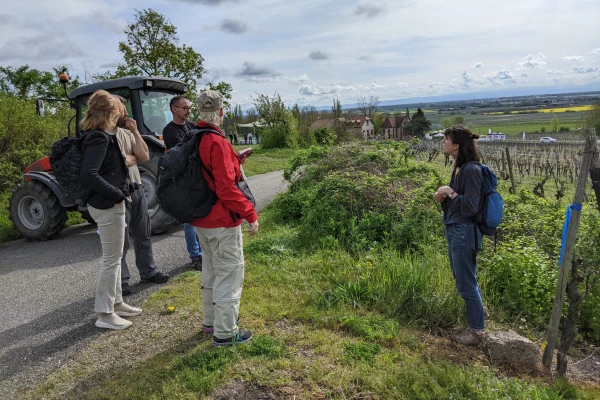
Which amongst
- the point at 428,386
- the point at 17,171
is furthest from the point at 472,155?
the point at 17,171

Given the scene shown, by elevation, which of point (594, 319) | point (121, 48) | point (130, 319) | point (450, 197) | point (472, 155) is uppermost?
point (121, 48)

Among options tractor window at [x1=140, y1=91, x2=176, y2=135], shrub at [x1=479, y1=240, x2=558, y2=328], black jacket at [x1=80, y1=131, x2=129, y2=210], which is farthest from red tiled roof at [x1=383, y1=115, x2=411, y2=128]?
black jacket at [x1=80, y1=131, x2=129, y2=210]

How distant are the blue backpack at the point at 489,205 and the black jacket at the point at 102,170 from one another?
10.2 ft

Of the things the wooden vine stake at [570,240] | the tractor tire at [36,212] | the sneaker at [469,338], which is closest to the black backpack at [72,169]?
the sneaker at [469,338]

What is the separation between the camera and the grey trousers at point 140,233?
189 inches

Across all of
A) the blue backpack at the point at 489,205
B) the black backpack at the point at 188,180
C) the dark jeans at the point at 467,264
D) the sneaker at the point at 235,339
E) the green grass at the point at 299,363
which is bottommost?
the green grass at the point at 299,363

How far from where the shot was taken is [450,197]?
3.55 m

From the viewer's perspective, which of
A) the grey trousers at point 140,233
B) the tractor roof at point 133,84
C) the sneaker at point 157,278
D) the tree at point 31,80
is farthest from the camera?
the tree at point 31,80

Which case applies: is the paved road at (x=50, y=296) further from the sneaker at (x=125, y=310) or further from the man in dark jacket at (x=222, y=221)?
the man in dark jacket at (x=222, y=221)

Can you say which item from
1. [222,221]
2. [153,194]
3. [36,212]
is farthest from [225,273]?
[36,212]

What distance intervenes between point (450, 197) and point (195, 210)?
204 cm

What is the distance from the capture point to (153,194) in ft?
23.8

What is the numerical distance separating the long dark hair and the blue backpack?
12cm

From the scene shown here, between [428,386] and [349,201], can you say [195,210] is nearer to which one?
[428,386]
